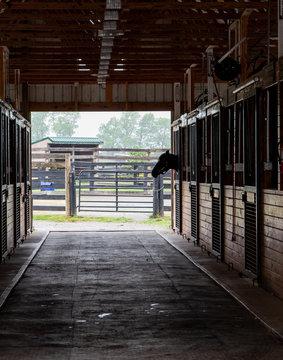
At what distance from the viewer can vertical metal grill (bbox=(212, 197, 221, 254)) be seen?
9.48 m

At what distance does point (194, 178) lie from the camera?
11.6m

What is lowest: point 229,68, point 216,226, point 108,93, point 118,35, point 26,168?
point 216,226

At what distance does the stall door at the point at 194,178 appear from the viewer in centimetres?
1130

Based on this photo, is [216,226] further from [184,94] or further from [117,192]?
[117,192]

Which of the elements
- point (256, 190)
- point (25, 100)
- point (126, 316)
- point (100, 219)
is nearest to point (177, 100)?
point (25, 100)

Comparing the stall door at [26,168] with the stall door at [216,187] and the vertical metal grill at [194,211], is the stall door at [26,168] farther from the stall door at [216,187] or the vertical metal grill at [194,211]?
the stall door at [216,187]

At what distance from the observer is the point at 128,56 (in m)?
12.1

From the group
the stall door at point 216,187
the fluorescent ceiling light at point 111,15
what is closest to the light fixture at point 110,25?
the fluorescent ceiling light at point 111,15

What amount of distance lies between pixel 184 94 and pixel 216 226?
18.5ft

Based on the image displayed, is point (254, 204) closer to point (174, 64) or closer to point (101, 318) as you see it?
point (101, 318)

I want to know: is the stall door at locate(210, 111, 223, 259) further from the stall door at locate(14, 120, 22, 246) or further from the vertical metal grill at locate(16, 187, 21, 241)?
the vertical metal grill at locate(16, 187, 21, 241)

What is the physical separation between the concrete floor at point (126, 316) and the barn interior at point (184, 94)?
11cm

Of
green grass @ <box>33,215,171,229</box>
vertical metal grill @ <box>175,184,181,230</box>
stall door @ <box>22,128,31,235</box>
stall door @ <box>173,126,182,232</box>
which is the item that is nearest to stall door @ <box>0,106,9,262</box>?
stall door @ <box>22,128,31,235</box>

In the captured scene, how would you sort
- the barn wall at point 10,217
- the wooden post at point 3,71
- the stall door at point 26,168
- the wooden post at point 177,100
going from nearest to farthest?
the barn wall at point 10,217
the wooden post at point 3,71
the stall door at point 26,168
the wooden post at point 177,100
